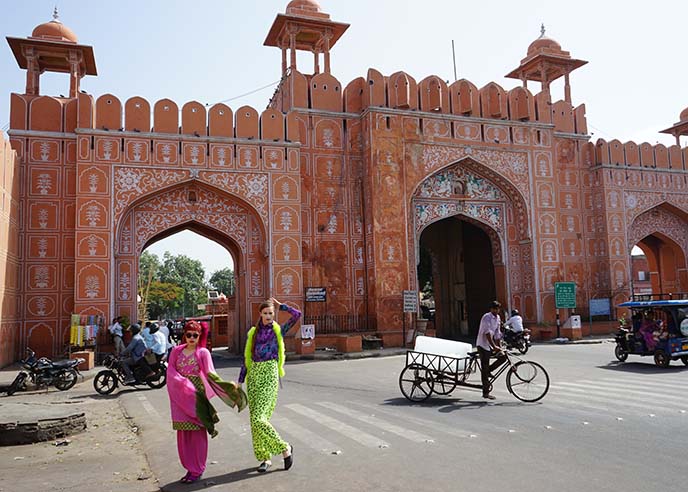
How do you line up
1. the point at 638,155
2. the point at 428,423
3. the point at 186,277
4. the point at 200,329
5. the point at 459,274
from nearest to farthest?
the point at 200,329 → the point at 428,423 → the point at 638,155 → the point at 459,274 → the point at 186,277

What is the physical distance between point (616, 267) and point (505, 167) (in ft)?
18.8

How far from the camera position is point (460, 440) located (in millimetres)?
5758

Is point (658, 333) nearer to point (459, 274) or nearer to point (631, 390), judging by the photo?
point (631, 390)

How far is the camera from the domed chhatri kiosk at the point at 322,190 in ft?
52.8

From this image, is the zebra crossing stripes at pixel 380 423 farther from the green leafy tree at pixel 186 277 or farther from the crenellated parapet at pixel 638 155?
the green leafy tree at pixel 186 277

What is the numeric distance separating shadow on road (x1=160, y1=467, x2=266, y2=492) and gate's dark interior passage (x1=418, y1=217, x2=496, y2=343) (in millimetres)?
20783

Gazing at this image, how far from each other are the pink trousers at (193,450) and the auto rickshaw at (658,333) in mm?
9746

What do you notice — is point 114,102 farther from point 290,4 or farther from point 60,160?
point 290,4

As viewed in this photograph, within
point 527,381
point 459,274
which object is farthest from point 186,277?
point 527,381

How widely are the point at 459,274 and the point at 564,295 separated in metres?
6.78

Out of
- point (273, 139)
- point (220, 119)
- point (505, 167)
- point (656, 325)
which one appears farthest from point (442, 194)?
point (656, 325)

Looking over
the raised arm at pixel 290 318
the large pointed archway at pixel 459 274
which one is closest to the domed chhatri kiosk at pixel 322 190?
the large pointed archway at pixel 459 274

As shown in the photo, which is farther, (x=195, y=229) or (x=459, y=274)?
(x=459, y=274)

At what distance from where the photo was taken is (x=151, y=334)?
1136 centimetres
